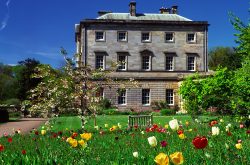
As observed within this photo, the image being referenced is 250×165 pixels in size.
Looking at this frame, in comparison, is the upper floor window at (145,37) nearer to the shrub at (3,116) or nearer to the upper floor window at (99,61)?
the upper floor window at (99,61)

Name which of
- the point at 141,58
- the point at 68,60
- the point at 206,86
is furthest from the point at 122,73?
the point at 68,60

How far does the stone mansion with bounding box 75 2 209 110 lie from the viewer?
1921 inches

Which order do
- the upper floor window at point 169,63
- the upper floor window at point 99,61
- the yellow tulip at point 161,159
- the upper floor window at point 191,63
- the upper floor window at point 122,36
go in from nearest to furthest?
the yellow tulip at point 161,159, the upper floor window at point 99,61, the upper floor window at point 122,36, the upper floor window at point 169,63, the upper floor window at point 191,63

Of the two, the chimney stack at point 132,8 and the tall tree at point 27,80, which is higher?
the chimney stack at point 132,8

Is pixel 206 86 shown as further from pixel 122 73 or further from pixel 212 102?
pixel 122 73

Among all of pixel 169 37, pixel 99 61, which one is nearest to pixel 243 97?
pixel 99 61

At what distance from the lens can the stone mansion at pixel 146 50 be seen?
4878cm

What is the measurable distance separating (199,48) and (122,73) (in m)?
9.10

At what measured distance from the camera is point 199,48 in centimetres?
5075

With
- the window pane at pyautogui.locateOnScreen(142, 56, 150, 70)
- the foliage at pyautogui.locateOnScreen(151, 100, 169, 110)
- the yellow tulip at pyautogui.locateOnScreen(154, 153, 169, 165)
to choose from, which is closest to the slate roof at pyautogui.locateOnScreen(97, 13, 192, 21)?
the window pane at pyautogui.locateOnScreen(142, 56, 150, 70)

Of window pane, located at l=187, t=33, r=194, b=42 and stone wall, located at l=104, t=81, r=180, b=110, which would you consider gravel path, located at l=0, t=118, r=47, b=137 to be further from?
window pane, located at l=187, t=33, r=194, b=42

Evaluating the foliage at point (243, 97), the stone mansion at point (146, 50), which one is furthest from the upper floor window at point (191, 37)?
the foliage at point (243, 97)

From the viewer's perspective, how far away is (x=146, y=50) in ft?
164

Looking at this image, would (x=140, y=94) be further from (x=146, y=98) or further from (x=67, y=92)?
(x=67, y=92)
